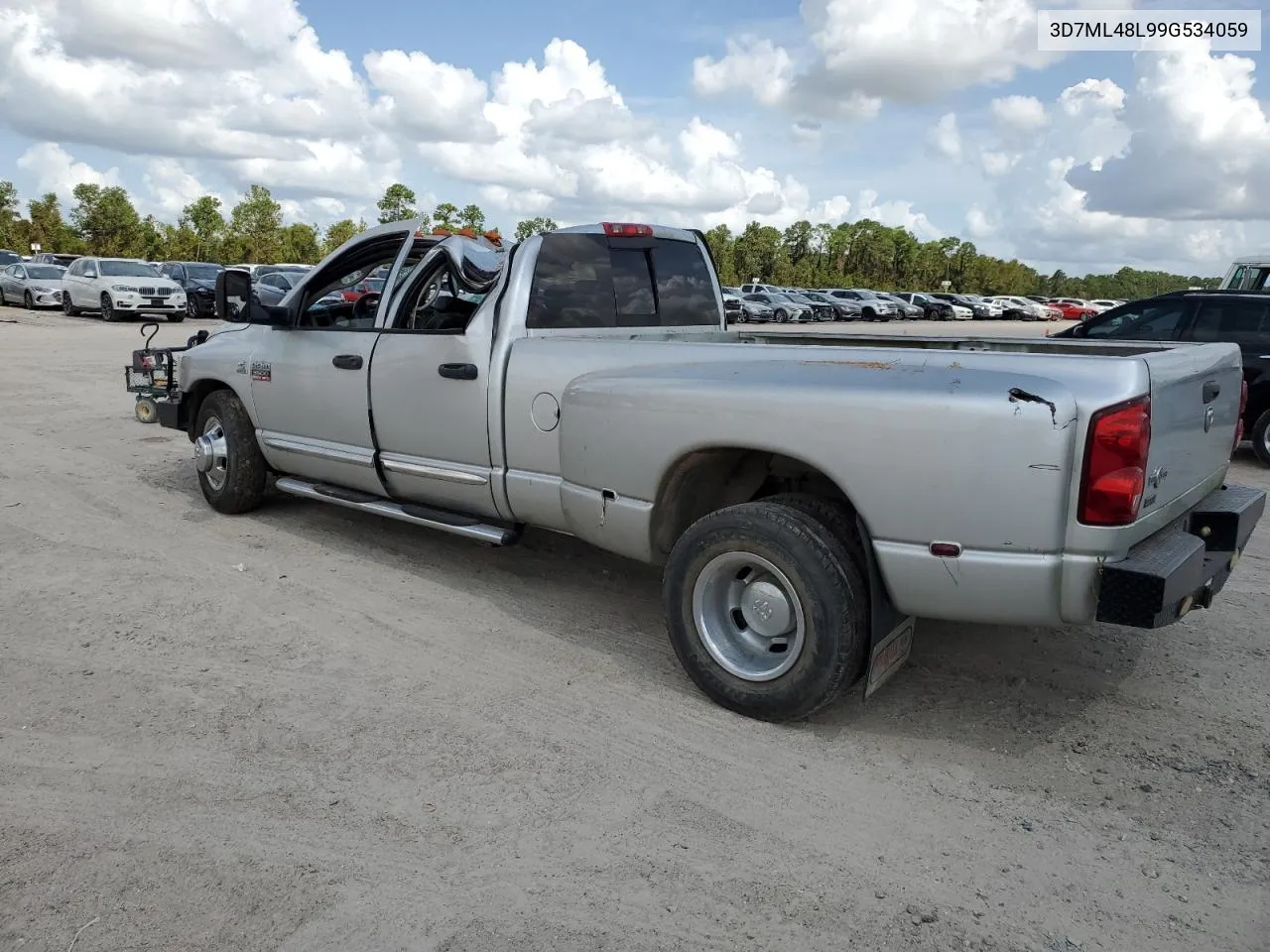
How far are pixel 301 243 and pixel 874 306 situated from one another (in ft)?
99.5

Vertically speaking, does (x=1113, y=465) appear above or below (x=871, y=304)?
above

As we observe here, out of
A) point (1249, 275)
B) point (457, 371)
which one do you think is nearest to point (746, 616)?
point (457, 371)

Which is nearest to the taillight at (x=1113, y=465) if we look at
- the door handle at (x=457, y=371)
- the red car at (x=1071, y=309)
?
the door handle at (x=457, y=371)

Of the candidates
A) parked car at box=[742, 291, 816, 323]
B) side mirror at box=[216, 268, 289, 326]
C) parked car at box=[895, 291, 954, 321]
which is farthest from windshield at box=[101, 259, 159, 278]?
parked car at box=[895, 291, 954, 321]

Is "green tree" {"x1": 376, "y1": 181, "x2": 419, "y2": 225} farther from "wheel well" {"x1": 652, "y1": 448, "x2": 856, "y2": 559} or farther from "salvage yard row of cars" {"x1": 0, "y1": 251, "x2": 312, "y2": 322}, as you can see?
"wheel well" {"x1": 652, "y1": 448, "x2": 856, "y2": 559}

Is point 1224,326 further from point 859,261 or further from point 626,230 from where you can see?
point 859,261

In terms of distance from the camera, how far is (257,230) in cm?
5222

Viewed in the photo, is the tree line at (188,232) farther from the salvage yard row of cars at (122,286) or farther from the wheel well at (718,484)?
the wheel well at (718,484)

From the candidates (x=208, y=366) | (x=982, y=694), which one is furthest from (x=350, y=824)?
(x=208, y=366)

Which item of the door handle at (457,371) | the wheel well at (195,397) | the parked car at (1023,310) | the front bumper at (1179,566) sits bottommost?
the parked car at (1023,310)

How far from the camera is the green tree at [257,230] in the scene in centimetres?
5144

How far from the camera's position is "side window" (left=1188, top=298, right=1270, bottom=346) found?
10156 millimetres

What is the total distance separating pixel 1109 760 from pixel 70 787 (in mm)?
3551

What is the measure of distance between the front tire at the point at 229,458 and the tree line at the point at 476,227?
8.10 feet
